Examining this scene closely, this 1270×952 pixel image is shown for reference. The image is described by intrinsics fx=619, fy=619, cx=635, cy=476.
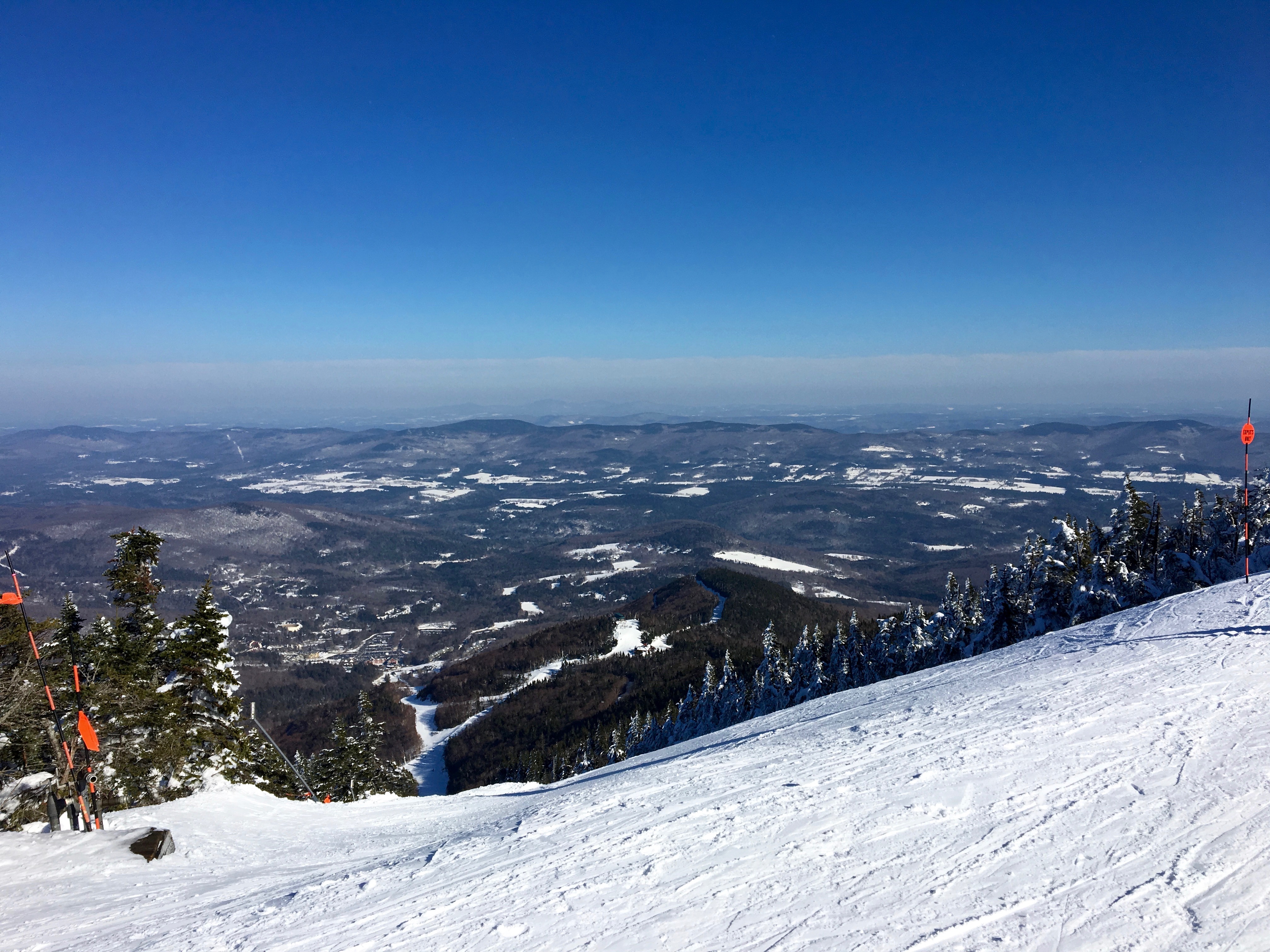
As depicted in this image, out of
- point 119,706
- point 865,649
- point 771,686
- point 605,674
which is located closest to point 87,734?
point 119,706

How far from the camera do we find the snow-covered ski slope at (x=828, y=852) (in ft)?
16.6

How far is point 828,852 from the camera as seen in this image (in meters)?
6.38

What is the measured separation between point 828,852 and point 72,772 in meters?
14.7

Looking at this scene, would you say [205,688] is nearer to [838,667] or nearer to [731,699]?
[731,699]

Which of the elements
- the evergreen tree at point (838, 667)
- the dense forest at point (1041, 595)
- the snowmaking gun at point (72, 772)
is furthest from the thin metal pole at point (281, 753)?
the evergreen tree at point (838, 667)

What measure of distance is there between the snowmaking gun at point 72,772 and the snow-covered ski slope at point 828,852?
28.1 inches

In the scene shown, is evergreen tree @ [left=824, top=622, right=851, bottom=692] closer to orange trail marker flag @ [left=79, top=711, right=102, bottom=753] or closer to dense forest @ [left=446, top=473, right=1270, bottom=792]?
dense forest @ [left=446, top=473, right=1270, bottom=792]

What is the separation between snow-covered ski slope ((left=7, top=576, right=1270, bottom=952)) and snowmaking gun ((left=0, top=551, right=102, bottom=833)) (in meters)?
0.71

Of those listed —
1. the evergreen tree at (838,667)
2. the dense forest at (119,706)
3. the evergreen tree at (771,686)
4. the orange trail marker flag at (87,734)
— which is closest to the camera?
the orange trail marker flag at (87,734)

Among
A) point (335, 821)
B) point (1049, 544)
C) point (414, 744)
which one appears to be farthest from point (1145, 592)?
point (414, 744)

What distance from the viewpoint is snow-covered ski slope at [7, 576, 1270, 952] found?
5.05 meters

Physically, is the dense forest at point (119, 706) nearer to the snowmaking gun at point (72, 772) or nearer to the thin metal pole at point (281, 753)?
the snowmaking gun at point (72, 772)

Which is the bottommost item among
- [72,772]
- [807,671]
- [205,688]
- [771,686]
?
[771,686]

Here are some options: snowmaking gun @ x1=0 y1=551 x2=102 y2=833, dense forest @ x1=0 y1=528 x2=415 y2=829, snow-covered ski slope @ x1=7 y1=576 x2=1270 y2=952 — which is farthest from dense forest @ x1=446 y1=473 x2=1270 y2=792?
snowmaking gun @ x1=0 y1=551 x2=102 y2=833
